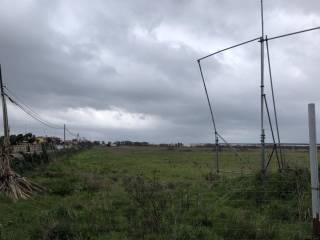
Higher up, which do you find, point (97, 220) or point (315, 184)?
point (315, 184)

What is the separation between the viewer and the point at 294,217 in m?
10.3

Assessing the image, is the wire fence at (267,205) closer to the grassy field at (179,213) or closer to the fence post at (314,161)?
the grassy field at (179,213)

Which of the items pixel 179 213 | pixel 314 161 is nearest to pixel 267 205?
pixel 179 213

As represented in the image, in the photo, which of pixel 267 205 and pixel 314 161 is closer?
pixel 314 161

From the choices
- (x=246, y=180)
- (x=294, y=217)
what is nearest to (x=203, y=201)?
(x=246, y=180)

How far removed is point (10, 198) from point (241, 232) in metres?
8.85

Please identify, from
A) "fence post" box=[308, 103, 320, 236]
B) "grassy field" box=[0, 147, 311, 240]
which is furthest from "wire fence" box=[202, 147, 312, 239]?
"fence post" box=[308, 103, 320, 236]

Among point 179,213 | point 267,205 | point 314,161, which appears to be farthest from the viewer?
point 267,205

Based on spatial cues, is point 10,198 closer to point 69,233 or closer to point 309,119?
point 69,233

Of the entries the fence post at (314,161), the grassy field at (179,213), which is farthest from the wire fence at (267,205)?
the fence post at (314,161)

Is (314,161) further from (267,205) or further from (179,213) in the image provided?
(267,205)

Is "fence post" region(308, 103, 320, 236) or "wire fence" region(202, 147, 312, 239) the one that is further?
"wire fence" region(202, 147, 312, 239)

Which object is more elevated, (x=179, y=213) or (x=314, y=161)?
(x=314, y=161)

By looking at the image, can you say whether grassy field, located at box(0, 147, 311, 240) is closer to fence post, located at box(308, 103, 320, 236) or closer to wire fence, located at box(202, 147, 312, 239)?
wire fence, located at box(202, 147, 312, 239)
